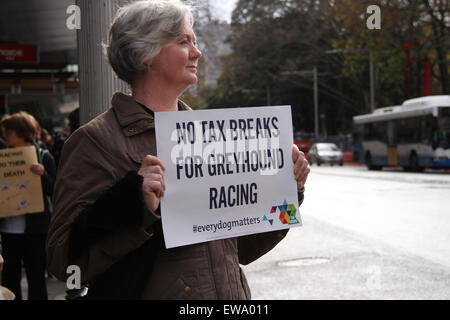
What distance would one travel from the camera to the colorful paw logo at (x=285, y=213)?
2111 millimetres

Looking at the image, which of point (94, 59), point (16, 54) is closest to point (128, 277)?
point (94, 59)

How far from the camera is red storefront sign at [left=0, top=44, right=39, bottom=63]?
1150cm

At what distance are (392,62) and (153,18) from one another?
2826 centimetres

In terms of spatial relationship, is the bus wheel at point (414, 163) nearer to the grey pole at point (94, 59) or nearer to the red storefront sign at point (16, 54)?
the red storefront sign at point (16, 54)

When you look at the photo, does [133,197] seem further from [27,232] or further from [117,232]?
[27,232]

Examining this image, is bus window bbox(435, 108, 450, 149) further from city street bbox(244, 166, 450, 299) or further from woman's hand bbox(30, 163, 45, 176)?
woman's hand bbox(30, 163, 45, 176)

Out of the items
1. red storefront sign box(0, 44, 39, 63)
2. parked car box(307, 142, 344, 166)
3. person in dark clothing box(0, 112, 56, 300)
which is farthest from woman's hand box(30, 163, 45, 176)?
parked car box(307, 142, 344, 166)

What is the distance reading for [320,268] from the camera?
6.74 metres

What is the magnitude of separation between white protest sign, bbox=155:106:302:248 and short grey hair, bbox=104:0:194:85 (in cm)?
25

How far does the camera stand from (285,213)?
2141 millimetres

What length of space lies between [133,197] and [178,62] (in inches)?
21.1

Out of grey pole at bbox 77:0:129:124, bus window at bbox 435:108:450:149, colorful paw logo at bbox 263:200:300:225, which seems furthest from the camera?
bus window at bbox 435:108:450:149

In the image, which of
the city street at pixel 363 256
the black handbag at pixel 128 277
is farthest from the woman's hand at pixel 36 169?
the black handbag at pixel 128 277
